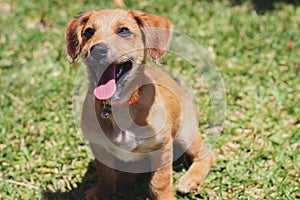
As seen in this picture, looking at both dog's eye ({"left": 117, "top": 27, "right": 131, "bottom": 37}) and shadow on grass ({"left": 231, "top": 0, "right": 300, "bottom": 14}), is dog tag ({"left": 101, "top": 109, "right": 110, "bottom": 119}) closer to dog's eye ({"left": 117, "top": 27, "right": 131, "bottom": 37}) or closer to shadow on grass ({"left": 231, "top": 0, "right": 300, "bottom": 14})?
dog's eye ({"left": 117, "top": 27, "right": 131, "bottom": 37})

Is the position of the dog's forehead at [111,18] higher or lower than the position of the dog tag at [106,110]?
higher

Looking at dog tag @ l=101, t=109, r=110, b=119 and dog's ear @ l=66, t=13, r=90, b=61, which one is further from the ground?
dog's ear @ l=66, t=13, r=90, b=61

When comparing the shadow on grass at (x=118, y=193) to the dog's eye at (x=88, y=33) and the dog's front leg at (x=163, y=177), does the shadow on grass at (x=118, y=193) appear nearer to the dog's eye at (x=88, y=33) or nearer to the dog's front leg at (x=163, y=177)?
the dog's front leg at (x=163, y=177)

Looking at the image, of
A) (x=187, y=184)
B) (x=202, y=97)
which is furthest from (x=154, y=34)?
(x=202, y=97)

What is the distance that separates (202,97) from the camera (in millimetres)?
6070

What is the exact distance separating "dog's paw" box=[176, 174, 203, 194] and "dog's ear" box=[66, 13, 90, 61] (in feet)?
5.24

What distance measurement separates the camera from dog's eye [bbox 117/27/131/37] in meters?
4.32

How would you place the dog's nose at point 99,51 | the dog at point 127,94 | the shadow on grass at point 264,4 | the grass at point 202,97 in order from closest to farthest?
the dog's nose at point 99,51, the dog at point 127,94, the grass at point 202,97, the shadow on grass at point 264,4

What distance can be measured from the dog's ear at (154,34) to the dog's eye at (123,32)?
0.16 meters

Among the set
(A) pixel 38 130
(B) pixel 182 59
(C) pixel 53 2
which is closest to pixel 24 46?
(C) pixel 53 2

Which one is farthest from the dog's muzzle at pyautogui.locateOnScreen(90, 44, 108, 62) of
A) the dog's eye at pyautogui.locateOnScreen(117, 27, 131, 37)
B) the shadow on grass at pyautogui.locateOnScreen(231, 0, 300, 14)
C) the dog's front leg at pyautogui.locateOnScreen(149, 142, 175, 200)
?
the shadow on grass at pyautogui.locateOnScreen(231, 0, 300, 14)

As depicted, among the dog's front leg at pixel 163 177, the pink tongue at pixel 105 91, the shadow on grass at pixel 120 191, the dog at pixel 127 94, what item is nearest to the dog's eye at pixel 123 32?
the dog at pixel 127 94

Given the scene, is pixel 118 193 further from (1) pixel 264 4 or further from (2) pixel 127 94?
(1) pixel 264 4

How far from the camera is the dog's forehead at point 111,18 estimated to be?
4336mm
